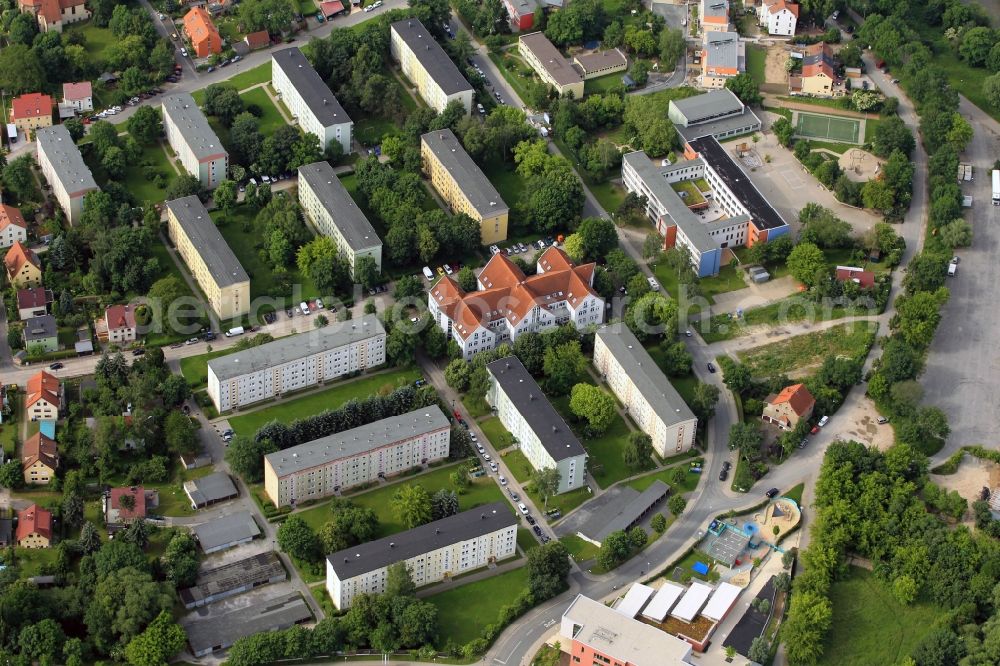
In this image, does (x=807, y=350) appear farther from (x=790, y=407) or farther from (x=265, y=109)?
(x=265, y=109)

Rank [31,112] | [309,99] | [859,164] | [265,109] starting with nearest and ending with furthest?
[31,112] → [309,99] → [859,164] → [265,109]

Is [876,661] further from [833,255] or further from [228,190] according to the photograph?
[228,190]

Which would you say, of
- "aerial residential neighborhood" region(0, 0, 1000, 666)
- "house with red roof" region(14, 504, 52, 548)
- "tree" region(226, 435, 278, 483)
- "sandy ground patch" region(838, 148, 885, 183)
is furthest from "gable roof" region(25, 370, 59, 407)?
"sandy ground patch" region(838, 148, 885, 183)

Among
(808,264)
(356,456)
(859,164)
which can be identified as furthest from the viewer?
(859,164)

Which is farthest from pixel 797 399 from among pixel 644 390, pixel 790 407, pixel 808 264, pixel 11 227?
pixel 11 227

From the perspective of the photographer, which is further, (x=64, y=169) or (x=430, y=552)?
(x=64, y=169)

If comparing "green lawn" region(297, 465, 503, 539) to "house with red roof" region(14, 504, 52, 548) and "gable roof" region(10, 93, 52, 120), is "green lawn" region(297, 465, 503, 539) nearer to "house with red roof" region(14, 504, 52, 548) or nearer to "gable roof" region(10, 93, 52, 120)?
"house with red roof" region(14, 504, 52, 548)

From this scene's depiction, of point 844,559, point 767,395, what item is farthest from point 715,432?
point 844,559
